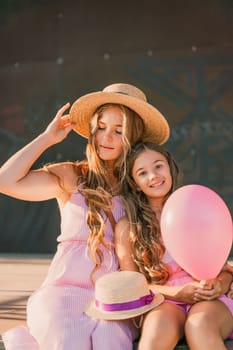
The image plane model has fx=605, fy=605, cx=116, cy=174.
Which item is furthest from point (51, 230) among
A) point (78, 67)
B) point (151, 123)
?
point (151, 123)

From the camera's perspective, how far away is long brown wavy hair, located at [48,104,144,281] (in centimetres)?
245

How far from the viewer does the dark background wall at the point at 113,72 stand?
21.4ft

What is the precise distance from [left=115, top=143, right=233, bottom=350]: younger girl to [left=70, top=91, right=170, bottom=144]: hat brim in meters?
0.19

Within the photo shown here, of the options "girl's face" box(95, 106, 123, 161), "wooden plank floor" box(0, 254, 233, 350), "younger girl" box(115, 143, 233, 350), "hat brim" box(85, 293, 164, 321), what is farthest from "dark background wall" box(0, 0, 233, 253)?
"hat brim" box(85, 293, 164, 321)

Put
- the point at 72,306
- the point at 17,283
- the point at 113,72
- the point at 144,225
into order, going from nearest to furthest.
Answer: the point at 72,306
the point at 144,225
the point at 17,283
the point at 113,72

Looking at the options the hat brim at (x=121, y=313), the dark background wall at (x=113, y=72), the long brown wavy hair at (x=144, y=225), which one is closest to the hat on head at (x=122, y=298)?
the hat brim at (x=121, y=313)

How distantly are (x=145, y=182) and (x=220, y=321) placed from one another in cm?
65

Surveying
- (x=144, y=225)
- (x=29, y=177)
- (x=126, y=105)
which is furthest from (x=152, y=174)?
(x=29, y=177)

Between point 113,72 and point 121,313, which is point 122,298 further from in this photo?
point 113,72

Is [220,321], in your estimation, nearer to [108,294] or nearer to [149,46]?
[108,294]

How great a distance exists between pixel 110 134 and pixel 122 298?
76 centimetres

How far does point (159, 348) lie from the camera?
6.72 feet

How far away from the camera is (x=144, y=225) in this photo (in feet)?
7.97

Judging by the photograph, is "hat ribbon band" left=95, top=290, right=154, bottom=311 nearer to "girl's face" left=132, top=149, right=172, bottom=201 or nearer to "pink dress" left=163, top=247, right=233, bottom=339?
"pink dress" left=163, top=247, right=233, bottom=339
